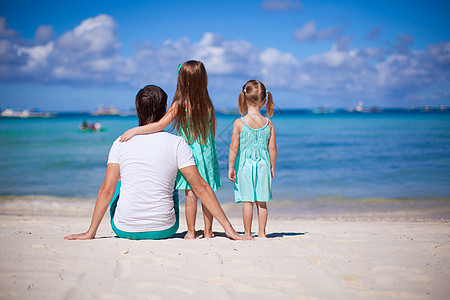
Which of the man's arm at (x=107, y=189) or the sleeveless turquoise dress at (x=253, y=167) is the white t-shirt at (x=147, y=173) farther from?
the sleeveless turquoise dress at (x=253, y=167)

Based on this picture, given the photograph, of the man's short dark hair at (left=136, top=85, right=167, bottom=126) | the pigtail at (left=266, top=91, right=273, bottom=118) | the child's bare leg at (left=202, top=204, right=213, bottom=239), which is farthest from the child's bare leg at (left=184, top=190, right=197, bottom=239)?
the pigtail at (left=266, top=91, right=273, bottom=118)

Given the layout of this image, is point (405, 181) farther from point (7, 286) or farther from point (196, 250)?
point (7, 286)

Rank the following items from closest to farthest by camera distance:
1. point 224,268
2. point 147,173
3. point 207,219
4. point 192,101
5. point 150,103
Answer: point 224,268 < point 147,173 < point 150,103 < point 192,101 < point 207,219

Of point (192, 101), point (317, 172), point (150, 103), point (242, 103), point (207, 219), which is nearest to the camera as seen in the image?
point (150, 103)

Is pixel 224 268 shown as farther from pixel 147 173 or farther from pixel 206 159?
pixel 206 159

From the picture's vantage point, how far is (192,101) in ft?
12.4

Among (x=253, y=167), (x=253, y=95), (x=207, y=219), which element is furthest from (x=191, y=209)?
(x=253, y=95)

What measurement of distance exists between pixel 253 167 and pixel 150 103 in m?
1.33

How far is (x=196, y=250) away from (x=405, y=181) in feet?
29.3

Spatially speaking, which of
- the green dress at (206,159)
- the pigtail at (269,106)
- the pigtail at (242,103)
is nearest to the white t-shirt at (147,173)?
the green dress at (206,159)

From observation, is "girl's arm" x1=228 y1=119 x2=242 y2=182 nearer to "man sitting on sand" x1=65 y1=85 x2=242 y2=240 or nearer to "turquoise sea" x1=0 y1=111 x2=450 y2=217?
"man sitting on sand" x1=65 y1=85 x2=242 y2=240

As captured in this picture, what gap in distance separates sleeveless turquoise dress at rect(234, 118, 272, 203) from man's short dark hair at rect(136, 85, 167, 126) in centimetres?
98

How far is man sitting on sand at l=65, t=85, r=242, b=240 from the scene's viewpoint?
3354 mm

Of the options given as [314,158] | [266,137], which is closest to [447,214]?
[266,137]
